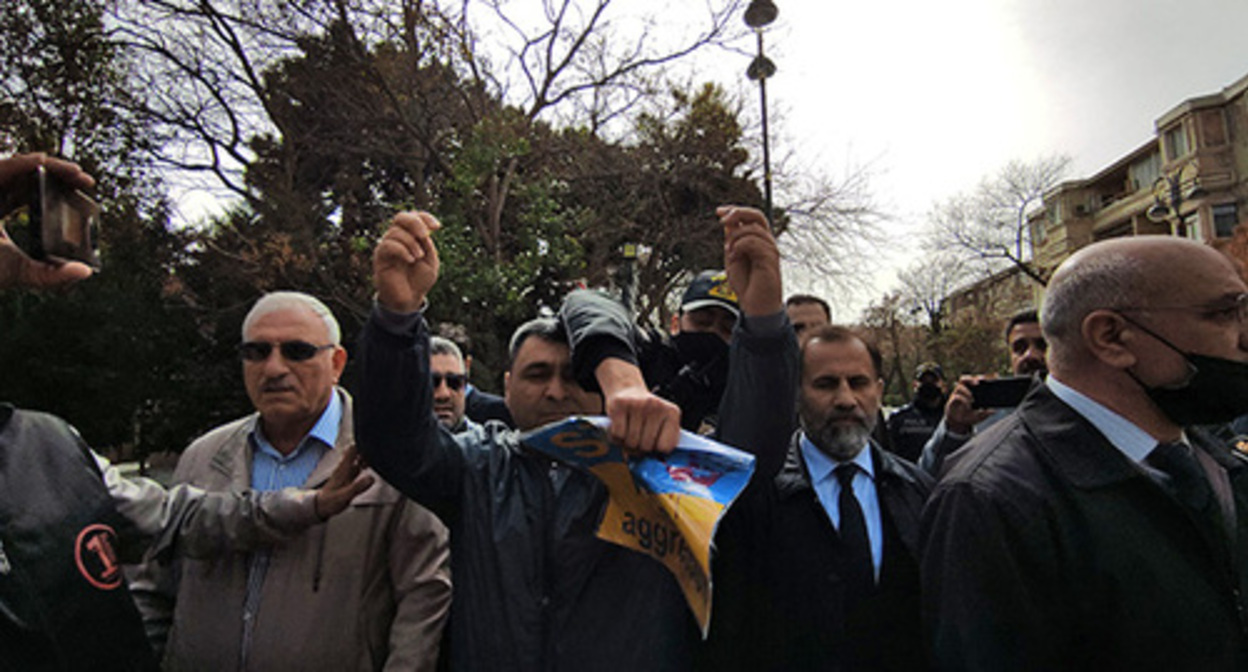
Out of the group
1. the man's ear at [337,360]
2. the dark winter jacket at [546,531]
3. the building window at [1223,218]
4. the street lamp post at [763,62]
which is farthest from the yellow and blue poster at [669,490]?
the building window at [1223,218]

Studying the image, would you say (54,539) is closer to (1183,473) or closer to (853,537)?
(853,537)

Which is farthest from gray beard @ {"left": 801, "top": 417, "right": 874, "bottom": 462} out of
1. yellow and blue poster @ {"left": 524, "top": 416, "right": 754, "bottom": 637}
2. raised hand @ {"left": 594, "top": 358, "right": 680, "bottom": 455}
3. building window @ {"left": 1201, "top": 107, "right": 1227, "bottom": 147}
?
building window @ {"left": 1201, "top": 107, "right": 1227, "bottom": 147}

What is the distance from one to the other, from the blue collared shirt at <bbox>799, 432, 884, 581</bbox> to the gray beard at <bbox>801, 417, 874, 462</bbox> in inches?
0.7

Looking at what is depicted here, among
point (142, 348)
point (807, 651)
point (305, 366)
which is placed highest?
point (142, 348)

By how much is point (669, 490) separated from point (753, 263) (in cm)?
57

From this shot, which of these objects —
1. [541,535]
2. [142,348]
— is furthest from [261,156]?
[541,535]

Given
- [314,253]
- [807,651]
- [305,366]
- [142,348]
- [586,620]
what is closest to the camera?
[586,620]

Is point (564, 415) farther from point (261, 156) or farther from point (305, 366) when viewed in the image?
point (261, 156)

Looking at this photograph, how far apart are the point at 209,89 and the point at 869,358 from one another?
14413 mm

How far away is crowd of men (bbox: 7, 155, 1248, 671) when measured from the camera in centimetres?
149

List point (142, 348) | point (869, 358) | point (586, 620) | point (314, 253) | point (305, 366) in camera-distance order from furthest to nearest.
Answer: point (142, 348)
point (314, 253)
point (869, 358)
point (305, 366)
point (586, 620)

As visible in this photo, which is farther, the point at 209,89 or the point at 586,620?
the point at 209,89

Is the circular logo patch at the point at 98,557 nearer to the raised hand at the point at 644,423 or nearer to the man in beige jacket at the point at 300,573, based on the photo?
the man in beige jacket at the point at 300,573

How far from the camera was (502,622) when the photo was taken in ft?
5.50
